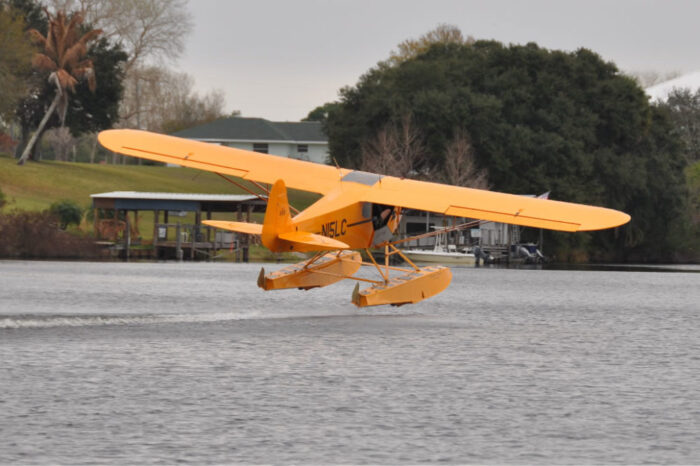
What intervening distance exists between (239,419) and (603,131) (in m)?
69.5

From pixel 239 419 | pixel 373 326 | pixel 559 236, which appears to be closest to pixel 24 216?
pixel 559 236

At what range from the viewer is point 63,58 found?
79.9 metres

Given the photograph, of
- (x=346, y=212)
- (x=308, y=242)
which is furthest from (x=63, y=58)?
(x=308, y=242)

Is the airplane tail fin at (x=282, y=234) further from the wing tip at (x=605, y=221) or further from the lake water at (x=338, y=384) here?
the wing tip at (x=605, y=221)

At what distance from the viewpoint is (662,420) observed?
10492 mm

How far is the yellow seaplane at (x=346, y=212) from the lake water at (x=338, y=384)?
78 cm

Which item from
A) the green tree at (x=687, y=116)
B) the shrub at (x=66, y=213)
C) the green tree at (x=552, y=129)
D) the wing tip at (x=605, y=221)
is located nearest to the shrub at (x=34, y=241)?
the shrub at (x=66, y=213)

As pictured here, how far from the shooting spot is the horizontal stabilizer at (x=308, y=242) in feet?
61.5

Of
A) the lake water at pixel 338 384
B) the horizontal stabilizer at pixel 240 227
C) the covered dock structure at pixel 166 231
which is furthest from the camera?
the covered dock structure at pixel 166 231

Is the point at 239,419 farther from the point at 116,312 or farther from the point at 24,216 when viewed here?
the point at 24,216

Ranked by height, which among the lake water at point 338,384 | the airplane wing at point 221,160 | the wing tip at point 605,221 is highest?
the airplane wing at point 221,160

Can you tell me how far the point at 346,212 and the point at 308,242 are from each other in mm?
3017

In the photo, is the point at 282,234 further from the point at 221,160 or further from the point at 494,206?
the point at 221,160

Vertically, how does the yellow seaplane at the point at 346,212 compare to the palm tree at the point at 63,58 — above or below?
below
